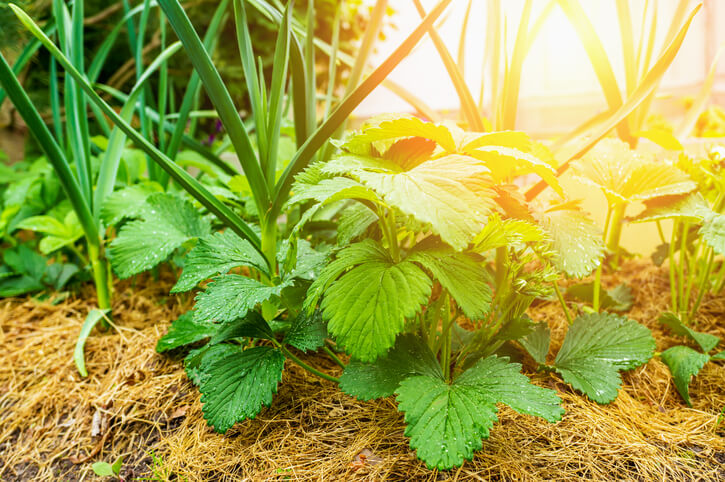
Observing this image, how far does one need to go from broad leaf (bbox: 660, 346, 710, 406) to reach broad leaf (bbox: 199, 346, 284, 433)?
0.69m

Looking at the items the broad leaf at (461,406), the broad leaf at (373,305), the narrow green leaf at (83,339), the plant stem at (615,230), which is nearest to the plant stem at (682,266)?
the plant stem at (615,230)

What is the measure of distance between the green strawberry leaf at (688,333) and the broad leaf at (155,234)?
37.1 inches

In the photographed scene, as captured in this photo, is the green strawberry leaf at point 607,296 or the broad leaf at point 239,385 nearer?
the broad leaf at point 239,385

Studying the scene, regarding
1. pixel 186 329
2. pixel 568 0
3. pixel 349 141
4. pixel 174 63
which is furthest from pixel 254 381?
pixel 174 63

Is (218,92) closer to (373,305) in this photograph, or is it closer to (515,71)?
(373,305)

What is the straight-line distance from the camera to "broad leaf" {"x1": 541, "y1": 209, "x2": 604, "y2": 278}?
689 mm

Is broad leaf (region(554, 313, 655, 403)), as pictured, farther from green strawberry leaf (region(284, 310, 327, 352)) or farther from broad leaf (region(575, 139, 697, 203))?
green strawberry leaf (region(284, 310, 327, 352))

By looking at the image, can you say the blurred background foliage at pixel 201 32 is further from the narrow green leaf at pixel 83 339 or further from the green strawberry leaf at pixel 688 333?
the green strawberry leaf at pixel 688 333

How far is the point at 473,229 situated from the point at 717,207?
2.12ft

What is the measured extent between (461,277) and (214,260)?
1.30 feet

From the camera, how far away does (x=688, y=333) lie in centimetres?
86

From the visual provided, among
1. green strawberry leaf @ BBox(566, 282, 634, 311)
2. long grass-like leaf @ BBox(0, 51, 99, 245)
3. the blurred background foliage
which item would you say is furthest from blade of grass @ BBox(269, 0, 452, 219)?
the blurred background foliage

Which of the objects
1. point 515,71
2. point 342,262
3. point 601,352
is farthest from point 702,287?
point 342,262

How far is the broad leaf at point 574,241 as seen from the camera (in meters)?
0.69
